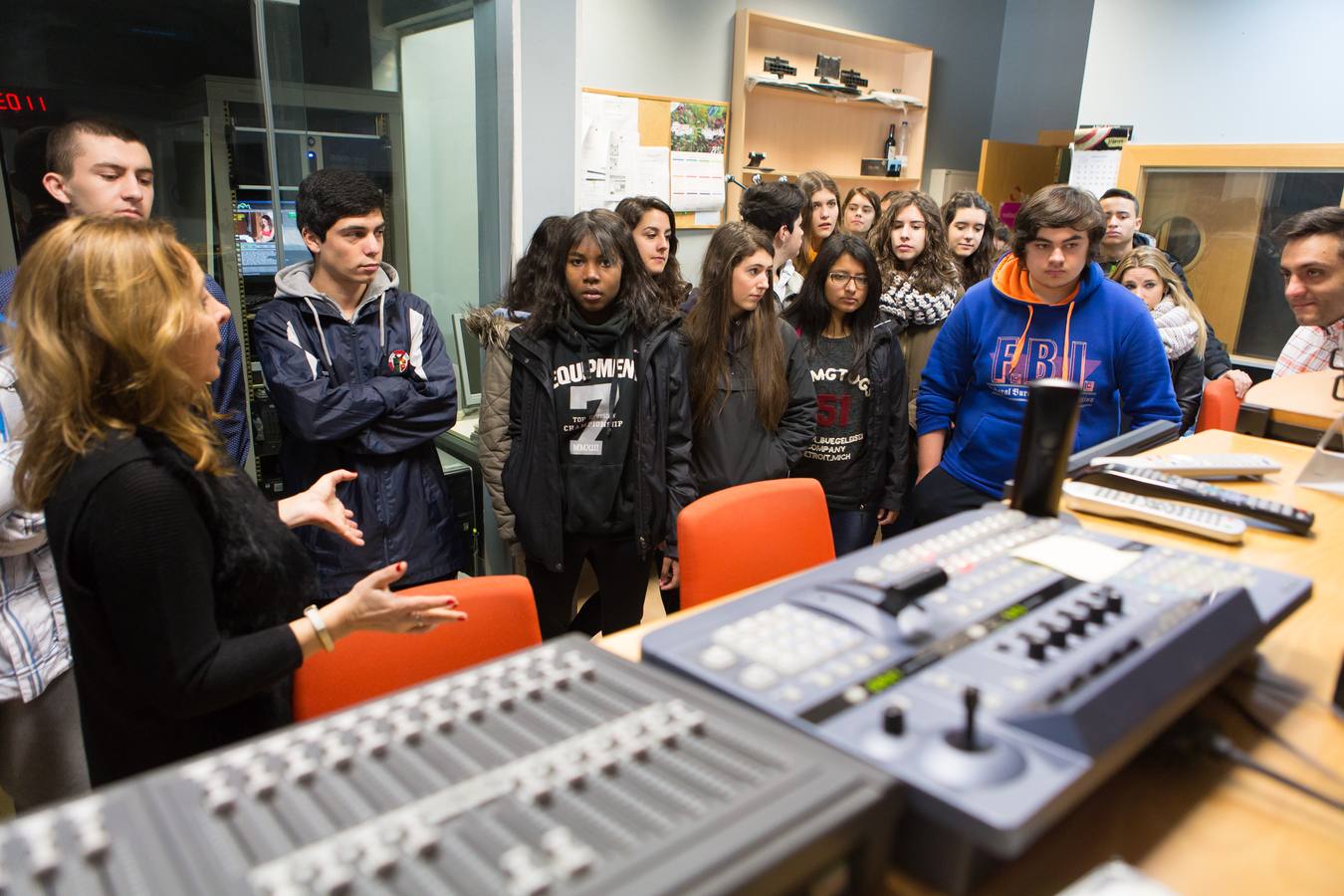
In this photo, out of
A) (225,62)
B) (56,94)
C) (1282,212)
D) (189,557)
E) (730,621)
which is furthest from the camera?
(1282,212)

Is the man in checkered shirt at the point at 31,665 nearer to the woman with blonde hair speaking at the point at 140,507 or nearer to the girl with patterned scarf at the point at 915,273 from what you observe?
the woman with blonde hair speaking at the point at 140,507

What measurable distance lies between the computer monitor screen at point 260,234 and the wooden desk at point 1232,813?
223 cm

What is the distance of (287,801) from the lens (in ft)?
1.96

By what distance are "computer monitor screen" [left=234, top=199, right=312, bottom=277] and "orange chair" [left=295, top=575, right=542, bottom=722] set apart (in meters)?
1.76

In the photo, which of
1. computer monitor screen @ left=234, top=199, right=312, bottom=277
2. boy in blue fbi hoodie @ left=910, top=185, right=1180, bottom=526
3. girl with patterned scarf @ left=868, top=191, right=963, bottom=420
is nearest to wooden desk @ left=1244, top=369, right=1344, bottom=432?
boy in blue fbi hoodie @ left=910, top=185, right=1180, bottom=526

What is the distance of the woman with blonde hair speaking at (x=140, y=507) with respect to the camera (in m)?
1.10

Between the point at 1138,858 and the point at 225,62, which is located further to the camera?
the point at 225,62

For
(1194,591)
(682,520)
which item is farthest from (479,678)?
(682,520)

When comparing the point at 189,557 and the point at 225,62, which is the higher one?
the point at 225,62

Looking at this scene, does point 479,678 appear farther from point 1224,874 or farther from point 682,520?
point 682,520

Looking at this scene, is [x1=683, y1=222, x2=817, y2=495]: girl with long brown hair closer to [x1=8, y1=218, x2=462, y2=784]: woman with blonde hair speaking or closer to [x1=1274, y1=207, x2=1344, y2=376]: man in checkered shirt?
[x1=1274, y1=207, x2=1344, y2=376]: man in checkered shirt

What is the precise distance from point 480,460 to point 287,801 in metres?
1.93

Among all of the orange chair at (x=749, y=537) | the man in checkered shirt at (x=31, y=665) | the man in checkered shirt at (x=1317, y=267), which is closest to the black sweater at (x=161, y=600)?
the man in checkered shirt at (x=31, y=665)

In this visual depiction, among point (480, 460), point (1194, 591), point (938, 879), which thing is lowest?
point (480, 460)
